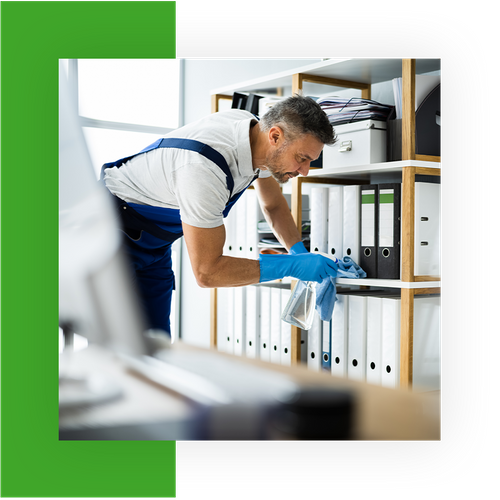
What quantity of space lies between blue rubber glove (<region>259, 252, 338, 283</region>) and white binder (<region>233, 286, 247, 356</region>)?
1.72 ft

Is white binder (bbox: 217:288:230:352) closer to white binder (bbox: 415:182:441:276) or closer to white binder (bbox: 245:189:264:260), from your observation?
white binder (bbox: 245:189:264:260)

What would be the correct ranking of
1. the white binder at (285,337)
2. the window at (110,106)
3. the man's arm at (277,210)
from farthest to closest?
the white binder at (285,337) < the man's arm at (277,210) < the window at (110,106)

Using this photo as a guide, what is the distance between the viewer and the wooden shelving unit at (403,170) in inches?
54.3

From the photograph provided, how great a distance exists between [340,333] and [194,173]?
2.46ft

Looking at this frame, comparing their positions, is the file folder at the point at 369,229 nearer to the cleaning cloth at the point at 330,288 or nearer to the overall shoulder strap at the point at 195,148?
the cleaning cloth at the point at 330,288

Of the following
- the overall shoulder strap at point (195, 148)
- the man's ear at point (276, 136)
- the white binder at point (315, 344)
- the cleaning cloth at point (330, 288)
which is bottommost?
the white binder at point (315, 344)

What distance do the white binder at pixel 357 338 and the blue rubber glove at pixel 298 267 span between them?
173mm

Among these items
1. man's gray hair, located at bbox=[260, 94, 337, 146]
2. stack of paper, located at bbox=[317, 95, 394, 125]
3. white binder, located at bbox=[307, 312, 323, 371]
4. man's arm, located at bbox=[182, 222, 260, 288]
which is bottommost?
white binder, located at bbox=[307, 312, 323, 371]

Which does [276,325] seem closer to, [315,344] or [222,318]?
[315,344]

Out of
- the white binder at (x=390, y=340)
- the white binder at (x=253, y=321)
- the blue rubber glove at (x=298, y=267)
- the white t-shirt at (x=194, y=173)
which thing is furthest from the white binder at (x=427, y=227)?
the white binder at (x=253, y=321)

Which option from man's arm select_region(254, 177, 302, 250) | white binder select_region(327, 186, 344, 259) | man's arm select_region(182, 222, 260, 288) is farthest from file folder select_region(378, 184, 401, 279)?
man's arm select_region(182, 222, 260, 288)

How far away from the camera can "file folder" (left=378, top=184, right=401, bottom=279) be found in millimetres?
1436
